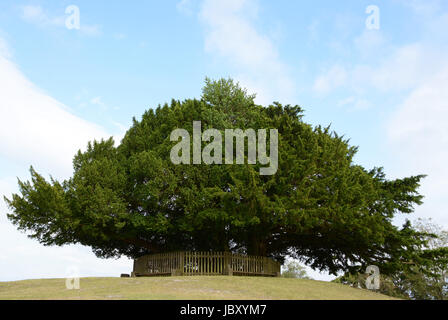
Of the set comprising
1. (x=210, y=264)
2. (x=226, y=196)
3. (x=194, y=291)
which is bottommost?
(x=210, y=264)

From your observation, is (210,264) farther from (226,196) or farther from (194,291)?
(194,291)

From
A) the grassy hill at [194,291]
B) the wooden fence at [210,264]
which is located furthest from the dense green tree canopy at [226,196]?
the grassy hill at [194,291]

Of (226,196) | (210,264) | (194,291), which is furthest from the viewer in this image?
(210,264)

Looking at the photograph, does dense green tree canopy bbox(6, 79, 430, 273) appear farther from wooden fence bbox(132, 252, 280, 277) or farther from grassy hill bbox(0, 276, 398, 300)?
grassy hill bbox(0, 276, 398, 300)

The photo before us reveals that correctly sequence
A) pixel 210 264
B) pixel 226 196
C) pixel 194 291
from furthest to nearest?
pixel 210 264, pixel 226 196, pixel 194 291

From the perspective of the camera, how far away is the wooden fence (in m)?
25.2

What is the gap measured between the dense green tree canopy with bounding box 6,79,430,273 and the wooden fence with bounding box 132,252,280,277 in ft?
6.03

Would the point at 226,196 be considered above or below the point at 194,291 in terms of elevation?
above

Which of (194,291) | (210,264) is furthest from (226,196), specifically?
(194,291)

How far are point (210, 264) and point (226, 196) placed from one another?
4879 mm

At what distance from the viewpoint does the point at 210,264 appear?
25484 mm

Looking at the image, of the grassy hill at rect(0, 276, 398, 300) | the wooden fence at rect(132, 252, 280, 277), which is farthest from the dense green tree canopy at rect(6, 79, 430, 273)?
the grassy hill at rect(0, 276, 398, 300)
